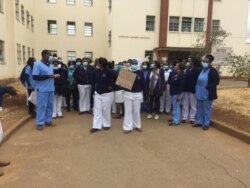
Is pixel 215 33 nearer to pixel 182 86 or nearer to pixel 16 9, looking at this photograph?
pixel 182 86

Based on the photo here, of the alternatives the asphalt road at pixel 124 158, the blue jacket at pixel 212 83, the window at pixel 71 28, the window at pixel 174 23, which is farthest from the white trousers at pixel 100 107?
the window at pixel 71 28

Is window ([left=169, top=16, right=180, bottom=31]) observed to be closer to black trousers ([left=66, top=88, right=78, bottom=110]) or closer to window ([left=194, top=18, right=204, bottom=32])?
window ([left=194, top=18, right=204, bottom=32])

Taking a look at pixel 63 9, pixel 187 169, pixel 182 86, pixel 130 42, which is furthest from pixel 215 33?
pixel 63 9

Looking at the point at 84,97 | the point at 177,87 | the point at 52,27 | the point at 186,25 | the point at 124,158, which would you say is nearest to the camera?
the point at 124,158

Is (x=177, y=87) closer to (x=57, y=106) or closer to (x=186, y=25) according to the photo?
(x=57, y=106)

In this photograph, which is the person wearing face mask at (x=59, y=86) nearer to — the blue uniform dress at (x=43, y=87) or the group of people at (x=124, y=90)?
the group of people at (x=124, y=90)

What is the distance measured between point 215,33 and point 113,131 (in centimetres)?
1602

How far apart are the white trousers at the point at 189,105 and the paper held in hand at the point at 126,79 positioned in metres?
2.19

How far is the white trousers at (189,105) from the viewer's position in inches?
358

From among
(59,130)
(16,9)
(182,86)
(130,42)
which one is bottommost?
(59,130)

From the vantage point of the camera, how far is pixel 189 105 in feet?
30.4

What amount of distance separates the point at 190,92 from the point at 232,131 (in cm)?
178

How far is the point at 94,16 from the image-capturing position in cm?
3691

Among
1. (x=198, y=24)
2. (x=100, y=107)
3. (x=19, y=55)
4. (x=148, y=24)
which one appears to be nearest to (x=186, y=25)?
(x=198, y=24)
